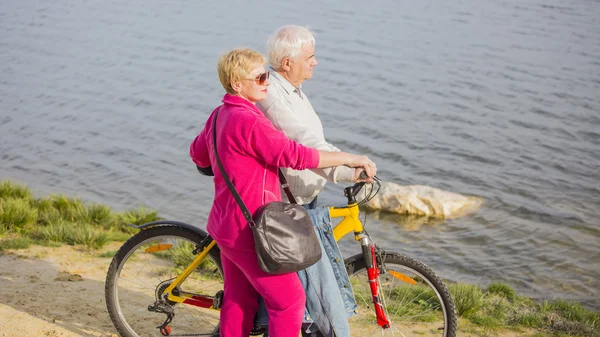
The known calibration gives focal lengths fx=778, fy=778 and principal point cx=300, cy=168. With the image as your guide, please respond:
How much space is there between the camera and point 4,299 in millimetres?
5812

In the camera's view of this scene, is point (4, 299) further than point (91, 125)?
No

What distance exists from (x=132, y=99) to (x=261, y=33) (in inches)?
188

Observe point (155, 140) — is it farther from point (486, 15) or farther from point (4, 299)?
point (486, 15)

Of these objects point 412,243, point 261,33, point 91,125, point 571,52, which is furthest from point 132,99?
point 571,52

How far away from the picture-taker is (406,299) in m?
5.90

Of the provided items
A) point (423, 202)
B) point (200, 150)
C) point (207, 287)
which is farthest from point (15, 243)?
point (423, 202)

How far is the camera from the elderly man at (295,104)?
4.18 meters

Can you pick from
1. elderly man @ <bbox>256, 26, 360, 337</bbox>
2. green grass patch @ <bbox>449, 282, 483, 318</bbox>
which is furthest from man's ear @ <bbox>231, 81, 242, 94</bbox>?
green grass patch @ <bbox>449, 282, 483, 318</bbox>

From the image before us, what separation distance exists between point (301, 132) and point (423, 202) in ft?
22.7

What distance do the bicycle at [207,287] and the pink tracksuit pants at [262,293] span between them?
0.23 m

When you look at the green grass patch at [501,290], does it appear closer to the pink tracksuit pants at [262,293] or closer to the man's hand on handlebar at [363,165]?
the pink tracksuit pants at [262,293]

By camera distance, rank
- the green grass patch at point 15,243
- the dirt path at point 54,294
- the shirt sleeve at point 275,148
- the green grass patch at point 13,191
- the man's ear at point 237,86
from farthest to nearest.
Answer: the green grass patch at point 13,191
the green grass patch at point 15,243
the dirt path at point 54,294
the man's ear at point 237,86
the shirt sleeve at point 275,148

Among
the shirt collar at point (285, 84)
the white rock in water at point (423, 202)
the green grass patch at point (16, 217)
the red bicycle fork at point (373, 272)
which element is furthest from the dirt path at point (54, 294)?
the white rock in water at point (423, 202)

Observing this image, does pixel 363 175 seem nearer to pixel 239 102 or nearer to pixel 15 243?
pixel 239 102
